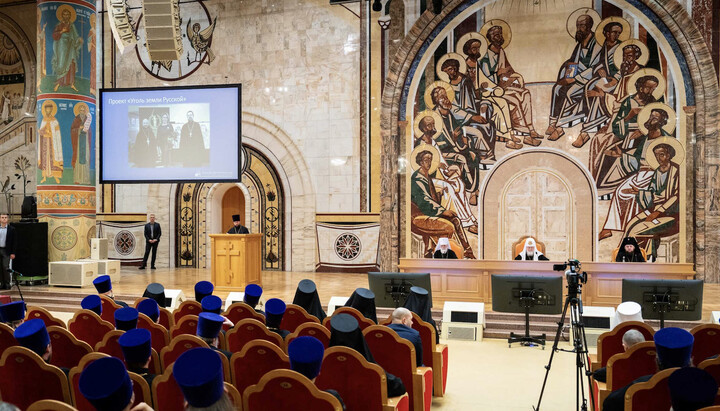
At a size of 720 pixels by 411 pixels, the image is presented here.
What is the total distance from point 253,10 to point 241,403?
13331 mm

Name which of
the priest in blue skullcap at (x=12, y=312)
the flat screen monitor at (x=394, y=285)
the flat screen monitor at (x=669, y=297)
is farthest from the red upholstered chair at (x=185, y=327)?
the flat screen monitor at (x=669, y=297)

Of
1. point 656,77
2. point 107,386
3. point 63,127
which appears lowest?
point 107,386

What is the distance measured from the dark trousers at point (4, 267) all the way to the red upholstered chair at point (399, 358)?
8.46 metres

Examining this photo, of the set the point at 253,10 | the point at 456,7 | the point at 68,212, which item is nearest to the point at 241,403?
the point at 68,212

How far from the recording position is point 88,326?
5.14m

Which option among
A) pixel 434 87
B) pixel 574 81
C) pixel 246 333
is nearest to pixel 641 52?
pixel 574 81

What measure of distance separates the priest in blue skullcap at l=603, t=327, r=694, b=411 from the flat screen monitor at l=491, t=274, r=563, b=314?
4376mm

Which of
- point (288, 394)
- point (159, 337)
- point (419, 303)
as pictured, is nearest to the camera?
point (288, 394)

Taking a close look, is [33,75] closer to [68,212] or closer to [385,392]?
[68,212]

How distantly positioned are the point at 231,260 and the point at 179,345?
673 centimetres

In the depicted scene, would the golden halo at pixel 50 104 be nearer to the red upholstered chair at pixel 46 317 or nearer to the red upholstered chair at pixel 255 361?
the red upholstered chair at pixel 46 317

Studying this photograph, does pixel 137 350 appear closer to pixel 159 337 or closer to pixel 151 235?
pixel 159 337

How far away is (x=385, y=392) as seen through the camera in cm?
353

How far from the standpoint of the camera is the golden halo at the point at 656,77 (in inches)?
485
